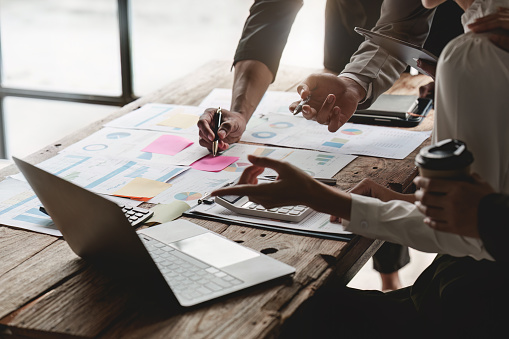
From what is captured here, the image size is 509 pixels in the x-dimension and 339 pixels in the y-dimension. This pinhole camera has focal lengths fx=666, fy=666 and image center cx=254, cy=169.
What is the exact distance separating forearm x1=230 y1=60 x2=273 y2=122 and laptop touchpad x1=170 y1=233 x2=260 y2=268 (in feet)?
2.78

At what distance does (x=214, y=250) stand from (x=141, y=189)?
41 centimetres

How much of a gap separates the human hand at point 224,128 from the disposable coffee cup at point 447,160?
2.95ft

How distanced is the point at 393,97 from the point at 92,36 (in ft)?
8.84

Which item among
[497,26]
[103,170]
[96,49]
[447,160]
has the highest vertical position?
[497,26]

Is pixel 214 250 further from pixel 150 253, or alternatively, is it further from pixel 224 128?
pixel 224 128

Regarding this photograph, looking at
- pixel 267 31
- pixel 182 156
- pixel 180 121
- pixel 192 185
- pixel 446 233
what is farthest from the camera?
pixel 267 31

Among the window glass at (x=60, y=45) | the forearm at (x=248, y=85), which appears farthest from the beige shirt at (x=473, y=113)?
the window glass at (x=60, y=45)

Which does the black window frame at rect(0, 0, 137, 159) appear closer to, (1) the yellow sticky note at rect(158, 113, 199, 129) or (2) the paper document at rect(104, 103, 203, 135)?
(2) the paper document at rect(104, 103, 203, 135)

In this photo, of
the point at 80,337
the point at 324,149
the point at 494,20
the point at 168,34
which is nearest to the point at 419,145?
the point at 324,149

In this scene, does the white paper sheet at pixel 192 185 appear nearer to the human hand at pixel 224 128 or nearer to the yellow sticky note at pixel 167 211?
the yellow sticky note at pixel 167 211

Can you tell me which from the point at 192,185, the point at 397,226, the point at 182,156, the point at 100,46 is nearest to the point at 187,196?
the point at 192,185

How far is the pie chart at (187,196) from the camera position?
157 cm

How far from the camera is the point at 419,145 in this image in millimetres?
1969

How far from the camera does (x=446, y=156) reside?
1.05 meters
